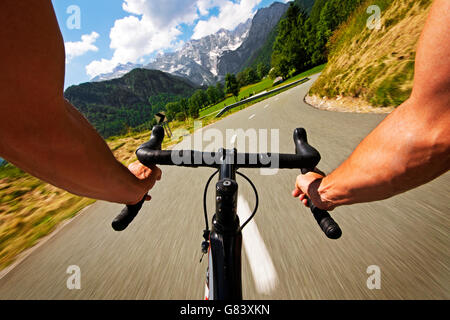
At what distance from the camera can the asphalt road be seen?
1.46m

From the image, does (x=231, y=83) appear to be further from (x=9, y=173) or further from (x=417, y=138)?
(x=417, y=138)

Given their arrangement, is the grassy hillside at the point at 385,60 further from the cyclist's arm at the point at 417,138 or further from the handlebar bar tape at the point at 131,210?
the handlebar bar tape at the point at 131,210

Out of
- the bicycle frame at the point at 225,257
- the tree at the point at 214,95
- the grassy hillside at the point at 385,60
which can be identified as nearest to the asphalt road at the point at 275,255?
the bicycle frame at the point at 225,257

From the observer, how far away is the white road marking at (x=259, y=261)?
5.11 ft

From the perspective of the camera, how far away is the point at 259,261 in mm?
1749

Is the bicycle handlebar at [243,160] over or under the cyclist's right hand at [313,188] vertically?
over

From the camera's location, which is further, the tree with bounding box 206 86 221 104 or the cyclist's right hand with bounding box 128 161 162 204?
the tree with bounding box 206 86 221 104

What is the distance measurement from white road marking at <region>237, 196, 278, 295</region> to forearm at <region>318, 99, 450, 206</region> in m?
1.03

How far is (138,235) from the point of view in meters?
2.32

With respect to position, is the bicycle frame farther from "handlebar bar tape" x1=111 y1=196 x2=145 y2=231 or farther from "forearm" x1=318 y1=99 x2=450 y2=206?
"forearm" x1=318 y1=99 x2=450 y2=206

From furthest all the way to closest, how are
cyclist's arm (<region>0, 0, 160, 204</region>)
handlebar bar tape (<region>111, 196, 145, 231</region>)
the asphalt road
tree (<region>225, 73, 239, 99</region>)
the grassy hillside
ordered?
tree (<region>225, 73, 239, 99</region>) → the grassy hillside → the asphalt road → handlebar bar tape (<region>111, 196, 145, 231</region>) → cyclist's arm (<region>0, 0, 160, 204</region>)

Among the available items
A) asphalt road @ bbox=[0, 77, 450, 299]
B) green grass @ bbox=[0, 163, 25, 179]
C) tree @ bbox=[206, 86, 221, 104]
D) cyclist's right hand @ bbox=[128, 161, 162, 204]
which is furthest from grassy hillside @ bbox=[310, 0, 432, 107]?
tree @ bbox=[206, 86, 221, 104]
